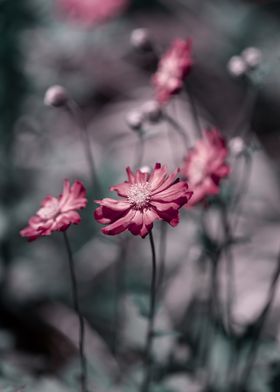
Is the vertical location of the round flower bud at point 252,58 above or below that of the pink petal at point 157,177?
above

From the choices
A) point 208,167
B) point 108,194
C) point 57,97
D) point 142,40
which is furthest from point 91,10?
point 208,167

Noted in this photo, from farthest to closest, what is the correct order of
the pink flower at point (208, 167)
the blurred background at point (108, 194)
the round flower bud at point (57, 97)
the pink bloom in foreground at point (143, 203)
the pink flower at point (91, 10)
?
the pink flower at point (91, 10) < the blurred background at point (108, 194) < the round flower bud at point (57, 97) < the pink flower at point (208, 167) < the pink bloom in foreground at point (143, 203)

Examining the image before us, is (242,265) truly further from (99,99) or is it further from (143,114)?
(99,99)

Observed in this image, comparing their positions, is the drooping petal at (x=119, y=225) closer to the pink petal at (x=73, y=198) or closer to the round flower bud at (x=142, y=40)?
the pink petal at (x=73, y=198)

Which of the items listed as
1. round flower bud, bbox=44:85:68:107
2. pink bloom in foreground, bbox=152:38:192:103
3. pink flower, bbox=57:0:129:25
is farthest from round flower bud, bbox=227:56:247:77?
pink flower, bbox=57:0:129:25

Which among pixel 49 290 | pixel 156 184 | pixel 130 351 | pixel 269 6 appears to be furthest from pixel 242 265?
pixel 269 6

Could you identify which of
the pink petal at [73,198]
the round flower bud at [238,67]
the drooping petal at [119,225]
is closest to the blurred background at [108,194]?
the round flower bud at [238,67]

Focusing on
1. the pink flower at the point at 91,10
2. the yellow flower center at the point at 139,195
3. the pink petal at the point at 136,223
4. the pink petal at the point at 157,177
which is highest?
the pink flower at the point at 91,10

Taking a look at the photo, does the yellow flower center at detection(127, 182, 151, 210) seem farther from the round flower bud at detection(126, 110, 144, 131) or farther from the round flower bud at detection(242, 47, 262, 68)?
the round flower bud at detection(242, 47, 262, 68)

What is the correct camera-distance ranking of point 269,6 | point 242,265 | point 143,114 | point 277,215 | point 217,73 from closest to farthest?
1. point 143,114
2. point 242,265
3. point 277,215
4. point 217,73
5. point 269,6
